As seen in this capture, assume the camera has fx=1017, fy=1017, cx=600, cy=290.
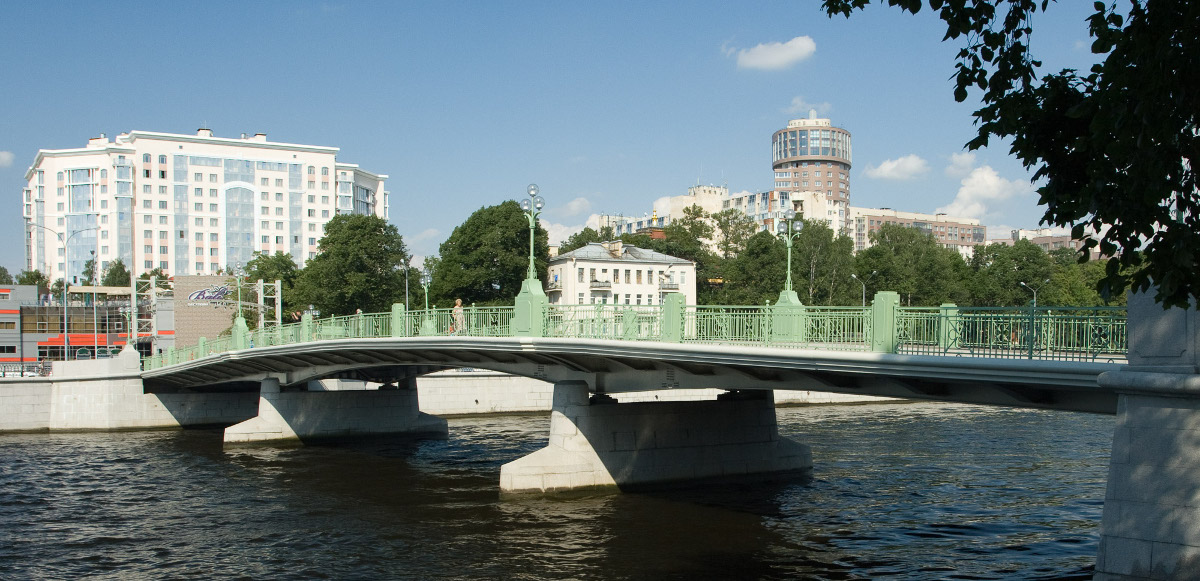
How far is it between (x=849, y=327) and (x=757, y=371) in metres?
3.66

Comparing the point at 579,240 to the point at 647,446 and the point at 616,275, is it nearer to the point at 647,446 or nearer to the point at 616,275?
the point at 616,275

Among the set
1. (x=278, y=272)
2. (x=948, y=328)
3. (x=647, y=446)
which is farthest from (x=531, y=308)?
(x=278, y=272)

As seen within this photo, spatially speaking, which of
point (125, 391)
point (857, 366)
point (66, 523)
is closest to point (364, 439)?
point (125, 391)

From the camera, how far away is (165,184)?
124375 mm

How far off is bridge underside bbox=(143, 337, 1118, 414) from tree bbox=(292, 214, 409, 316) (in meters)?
25.6

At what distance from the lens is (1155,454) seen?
36.9 ft

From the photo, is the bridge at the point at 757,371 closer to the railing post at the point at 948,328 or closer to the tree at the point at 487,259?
the railing post at the point at 948,328

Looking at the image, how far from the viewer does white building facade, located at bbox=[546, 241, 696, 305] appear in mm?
87312

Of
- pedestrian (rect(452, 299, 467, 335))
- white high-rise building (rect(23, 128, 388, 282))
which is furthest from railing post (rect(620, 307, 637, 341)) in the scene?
white high-rise building (rect(23, 128, 388, 282))

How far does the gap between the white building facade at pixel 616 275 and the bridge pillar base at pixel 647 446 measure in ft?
192

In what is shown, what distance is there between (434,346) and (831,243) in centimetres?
6109

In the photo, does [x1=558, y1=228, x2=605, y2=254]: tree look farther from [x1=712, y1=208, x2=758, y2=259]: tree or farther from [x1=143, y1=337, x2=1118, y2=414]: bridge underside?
[x1=143, y1=337, x2=1118, y2=414]: bridge underside

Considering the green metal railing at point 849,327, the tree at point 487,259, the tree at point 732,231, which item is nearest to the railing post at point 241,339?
the green metal railing at point 849,327

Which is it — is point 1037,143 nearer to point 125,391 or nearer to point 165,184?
point 125,391
